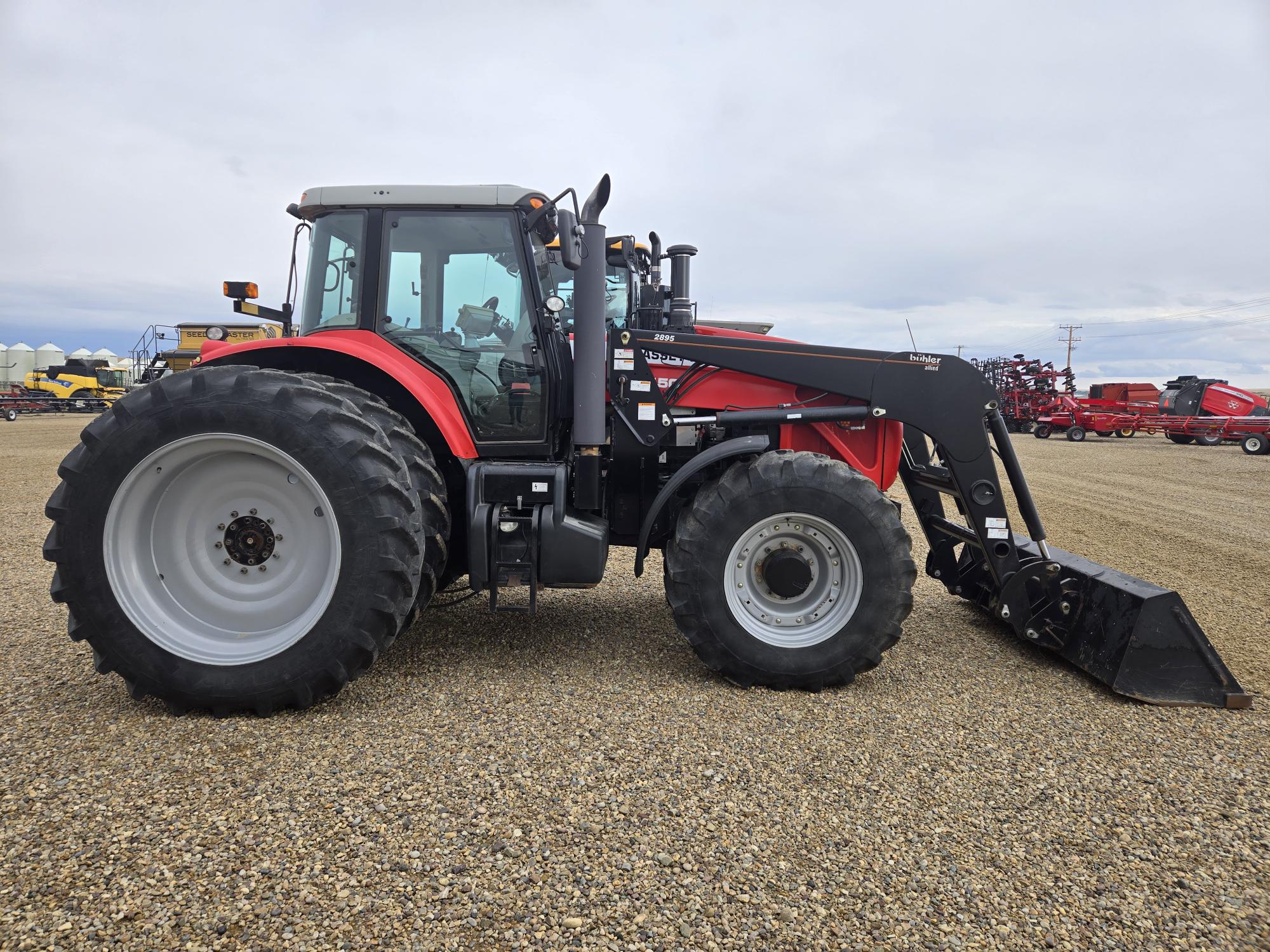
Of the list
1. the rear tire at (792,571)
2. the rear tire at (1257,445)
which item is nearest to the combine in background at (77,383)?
the rear tire at (792,571)

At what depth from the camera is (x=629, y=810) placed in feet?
7.92

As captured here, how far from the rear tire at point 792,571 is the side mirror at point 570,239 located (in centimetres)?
129

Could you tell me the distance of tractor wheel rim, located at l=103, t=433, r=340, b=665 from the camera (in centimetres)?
308

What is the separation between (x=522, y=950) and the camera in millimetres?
1810

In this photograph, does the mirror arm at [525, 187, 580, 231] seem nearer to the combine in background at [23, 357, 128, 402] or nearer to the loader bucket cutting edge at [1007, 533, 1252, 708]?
the loader bucket cutting edge at [1007, 533, 1252, 708]

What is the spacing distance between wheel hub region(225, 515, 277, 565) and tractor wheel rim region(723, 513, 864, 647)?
2.13m

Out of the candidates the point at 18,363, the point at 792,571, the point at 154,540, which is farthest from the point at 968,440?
the point at 18,363

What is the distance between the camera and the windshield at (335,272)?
12.4ft

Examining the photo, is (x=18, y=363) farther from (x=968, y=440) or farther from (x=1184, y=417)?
(x=1184, y=417)

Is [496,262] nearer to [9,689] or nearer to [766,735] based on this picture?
[766,735]

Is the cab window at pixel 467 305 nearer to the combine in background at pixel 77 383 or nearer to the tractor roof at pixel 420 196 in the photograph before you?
the tractor roof at pixel 420 196

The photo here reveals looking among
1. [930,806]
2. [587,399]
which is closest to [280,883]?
[930,806]

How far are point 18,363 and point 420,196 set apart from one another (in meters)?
54.1

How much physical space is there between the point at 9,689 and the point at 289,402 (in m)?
1.87
